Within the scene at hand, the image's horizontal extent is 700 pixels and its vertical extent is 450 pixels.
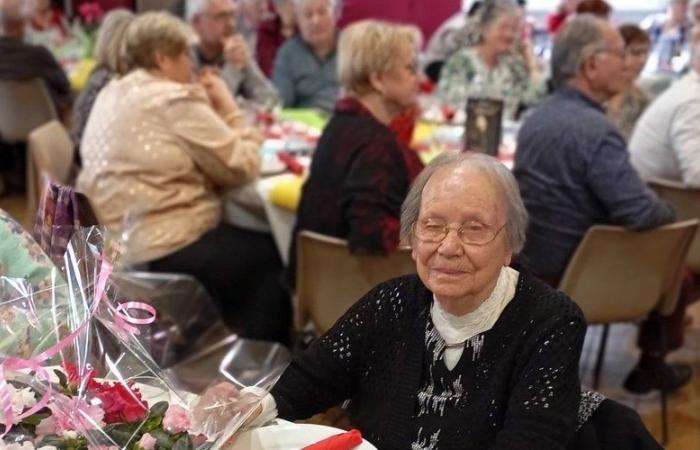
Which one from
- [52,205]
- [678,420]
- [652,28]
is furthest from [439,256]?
[652,28]

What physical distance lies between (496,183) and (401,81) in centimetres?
149

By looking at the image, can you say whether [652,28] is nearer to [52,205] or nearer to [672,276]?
[672,276]

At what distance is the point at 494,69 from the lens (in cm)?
480

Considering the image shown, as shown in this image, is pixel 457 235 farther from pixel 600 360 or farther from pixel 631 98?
pixel 631 98

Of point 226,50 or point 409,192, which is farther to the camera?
point 226,50

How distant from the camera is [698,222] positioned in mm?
2848

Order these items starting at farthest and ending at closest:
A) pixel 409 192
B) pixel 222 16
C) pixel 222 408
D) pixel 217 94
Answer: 1. pixel 222 16
2. pixel 217 94
3. pixel 409 192
4. pixel 222 408

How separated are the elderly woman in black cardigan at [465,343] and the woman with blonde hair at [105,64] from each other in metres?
2.20

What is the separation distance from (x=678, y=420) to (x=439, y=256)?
223 centimetres

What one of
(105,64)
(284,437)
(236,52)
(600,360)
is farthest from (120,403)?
(236,52)

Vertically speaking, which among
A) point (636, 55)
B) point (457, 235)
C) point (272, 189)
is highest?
point (457, 235)

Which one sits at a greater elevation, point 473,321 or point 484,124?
point 473,321

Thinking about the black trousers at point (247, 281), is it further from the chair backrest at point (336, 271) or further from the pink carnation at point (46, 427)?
the pink carnation at point (46, 427)

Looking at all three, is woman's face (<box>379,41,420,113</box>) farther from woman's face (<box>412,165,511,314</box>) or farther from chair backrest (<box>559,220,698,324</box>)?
woman's face (<box>412,165,511,314</box>)
